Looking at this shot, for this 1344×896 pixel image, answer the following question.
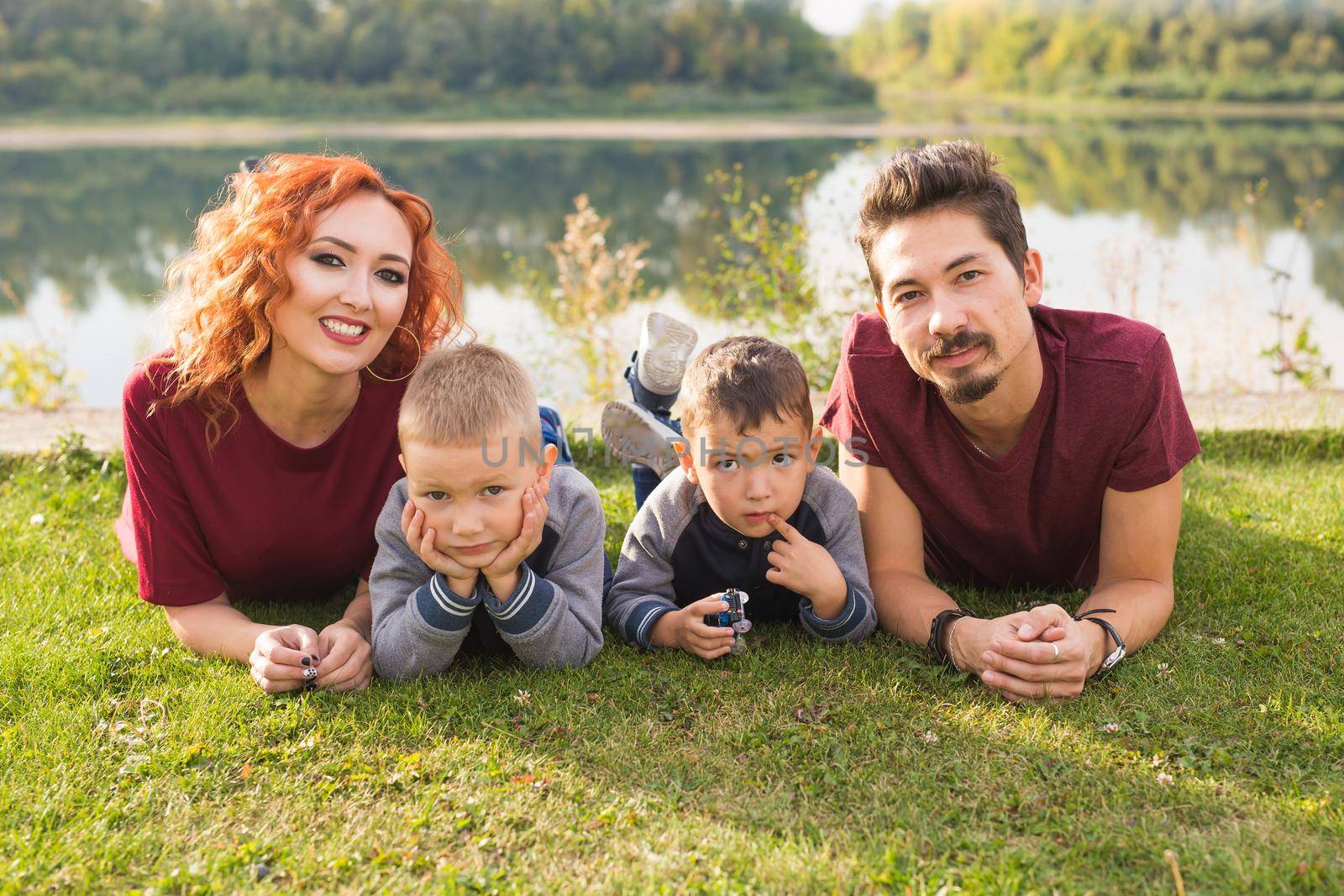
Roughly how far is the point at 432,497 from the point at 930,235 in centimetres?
168

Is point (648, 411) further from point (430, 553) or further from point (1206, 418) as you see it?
point (1206, 418)

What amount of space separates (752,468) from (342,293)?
4.55ft

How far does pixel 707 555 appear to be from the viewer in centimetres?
368

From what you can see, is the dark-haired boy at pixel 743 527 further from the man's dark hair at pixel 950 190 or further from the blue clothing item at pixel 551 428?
the blue clothing item at pixel 551 428

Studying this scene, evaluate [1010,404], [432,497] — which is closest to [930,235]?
[1010,404]

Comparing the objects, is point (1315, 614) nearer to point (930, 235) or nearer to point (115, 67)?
point (930, 235)

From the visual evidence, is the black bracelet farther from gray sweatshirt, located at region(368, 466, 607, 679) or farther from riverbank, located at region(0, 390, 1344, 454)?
riverbank, located at region(0, 390, 1344, 454)

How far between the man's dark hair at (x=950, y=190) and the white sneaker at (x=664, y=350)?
4.06 ft

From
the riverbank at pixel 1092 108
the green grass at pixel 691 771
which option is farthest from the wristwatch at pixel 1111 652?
the riverbank at pixel 1092 108

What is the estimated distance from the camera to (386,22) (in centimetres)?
3372

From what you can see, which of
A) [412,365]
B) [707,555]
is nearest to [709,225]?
[412,365]

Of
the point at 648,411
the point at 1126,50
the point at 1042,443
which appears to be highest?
the point at 1126,50

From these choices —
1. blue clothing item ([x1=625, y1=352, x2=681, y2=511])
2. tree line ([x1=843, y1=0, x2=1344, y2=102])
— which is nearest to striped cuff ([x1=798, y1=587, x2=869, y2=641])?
blue clothing item ([x1=625, y1=352, x2=681, y2=511])

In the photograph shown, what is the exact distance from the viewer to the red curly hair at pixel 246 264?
3408mm
